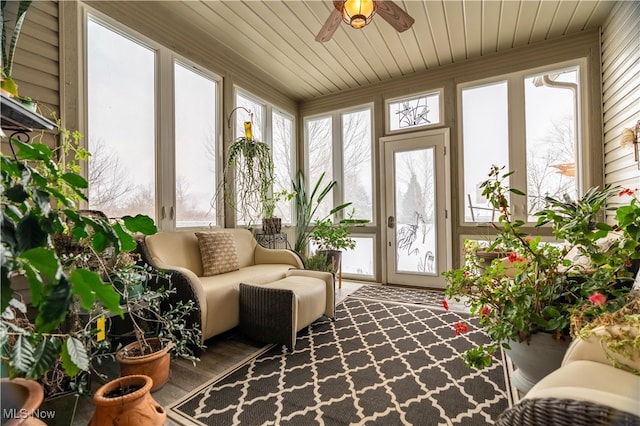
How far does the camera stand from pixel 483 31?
3244 millimetres

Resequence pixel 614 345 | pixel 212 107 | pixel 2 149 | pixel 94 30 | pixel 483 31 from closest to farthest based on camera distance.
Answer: pixel 614 345 → pixel 2 149 → pixel 94 30 → pixel 483 31 → pixel 212 107

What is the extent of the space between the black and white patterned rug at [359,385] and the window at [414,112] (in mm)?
2830

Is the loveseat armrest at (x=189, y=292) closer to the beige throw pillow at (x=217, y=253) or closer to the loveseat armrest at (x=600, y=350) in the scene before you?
the beige throw pillow at (x=217, y=253)

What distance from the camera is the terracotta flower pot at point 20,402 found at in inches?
33.4

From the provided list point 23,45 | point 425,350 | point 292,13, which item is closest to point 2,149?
point 23,45

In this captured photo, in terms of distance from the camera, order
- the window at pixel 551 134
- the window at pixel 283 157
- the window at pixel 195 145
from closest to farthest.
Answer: the window at pixel 195 145, the window at pixel 551 134, the window at pixel 283 157

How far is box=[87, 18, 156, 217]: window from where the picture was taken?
2.43 metres

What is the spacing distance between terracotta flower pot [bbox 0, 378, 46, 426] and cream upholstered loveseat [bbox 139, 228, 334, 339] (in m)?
1.16

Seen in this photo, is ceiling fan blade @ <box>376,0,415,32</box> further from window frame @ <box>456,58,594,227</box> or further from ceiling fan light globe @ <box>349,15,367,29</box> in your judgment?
window frame @ <box>456,58,594,227</box>

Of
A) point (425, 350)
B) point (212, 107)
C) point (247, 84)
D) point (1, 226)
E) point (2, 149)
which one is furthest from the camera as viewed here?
point (247, 84)

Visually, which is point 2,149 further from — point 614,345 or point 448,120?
point 448,120

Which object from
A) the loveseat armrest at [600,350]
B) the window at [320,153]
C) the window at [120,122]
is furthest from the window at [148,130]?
the loveseat armrest at [600,350]

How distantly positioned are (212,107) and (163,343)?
2.68 m

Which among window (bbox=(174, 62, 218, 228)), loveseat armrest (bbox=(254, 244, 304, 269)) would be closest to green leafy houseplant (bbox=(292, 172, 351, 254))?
loveseat armrest (bbox=(254, 244, 304, 269))
